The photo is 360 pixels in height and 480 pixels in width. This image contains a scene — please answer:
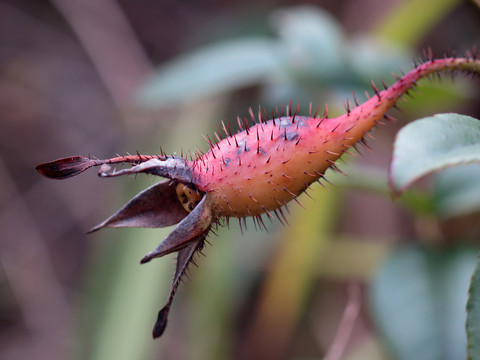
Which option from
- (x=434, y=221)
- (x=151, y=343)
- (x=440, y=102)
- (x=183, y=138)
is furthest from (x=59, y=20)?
(x=434, y=221)

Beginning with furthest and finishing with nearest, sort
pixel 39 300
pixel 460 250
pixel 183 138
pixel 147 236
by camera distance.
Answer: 1. pixel 39 300
2. pixel 183 138
3. pixel 147 236
4. pixel 460 250

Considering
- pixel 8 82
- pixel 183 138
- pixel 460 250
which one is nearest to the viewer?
pixel 460 250

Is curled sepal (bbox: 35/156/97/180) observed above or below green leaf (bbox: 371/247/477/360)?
above

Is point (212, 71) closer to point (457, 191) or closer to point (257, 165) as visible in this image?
point (457, 191)

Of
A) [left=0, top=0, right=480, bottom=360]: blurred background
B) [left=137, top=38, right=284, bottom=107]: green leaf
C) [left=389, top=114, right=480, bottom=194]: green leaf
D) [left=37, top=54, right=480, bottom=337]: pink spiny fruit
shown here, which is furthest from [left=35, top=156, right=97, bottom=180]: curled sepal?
[left=137, top=38, right=284, bottom=107]: green leaf

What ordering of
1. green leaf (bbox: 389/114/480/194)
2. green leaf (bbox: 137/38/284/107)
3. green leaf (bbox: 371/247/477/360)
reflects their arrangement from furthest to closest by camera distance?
green leaf (bbox: 137/38/284/107) < green leaf (bbox: 371/247/477/360) < green leaf (bbox: 389/114/480/194)

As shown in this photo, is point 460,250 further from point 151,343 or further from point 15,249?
point 15,249

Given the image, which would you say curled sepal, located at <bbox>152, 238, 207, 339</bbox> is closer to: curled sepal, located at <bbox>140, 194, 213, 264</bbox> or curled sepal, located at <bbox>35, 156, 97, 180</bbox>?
curled sepal, located at <bbox>140, 194, 213, 264</bbox>
